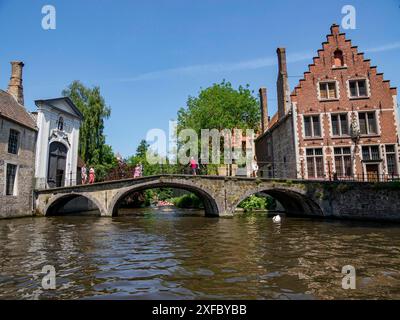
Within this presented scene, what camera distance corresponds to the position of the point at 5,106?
736 inches

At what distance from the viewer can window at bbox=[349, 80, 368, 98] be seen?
2136cm

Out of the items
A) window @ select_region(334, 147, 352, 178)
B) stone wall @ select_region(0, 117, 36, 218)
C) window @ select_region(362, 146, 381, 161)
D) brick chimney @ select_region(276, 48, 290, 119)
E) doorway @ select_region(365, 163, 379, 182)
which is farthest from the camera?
brick chimney @ select_region(276, 48, 290, 119)

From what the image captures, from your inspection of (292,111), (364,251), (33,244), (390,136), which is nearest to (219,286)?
(364,251)

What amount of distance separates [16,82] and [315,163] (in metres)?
22.8

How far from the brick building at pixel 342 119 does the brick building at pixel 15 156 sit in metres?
15.9

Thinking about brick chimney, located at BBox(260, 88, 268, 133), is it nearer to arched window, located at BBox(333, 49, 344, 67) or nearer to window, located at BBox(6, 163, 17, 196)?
arched window, located at BBox(333, 49, 344, 67)

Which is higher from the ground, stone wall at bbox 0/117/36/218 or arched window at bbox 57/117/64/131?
arched window at bbox 57/117/64/131

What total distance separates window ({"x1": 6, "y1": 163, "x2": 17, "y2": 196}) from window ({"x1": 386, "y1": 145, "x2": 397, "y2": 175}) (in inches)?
979

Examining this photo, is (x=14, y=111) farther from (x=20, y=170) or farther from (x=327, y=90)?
(x=327, y=90)

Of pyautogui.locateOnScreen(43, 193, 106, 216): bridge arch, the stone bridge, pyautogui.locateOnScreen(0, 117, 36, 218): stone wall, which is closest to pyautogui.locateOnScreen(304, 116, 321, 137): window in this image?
the stone bridge

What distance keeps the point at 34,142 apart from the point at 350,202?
21208mm

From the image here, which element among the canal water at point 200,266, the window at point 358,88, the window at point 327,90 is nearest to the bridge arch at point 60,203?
the canal water at point 200,266

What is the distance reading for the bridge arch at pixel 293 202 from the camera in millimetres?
19125

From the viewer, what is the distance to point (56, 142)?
72.3ft
